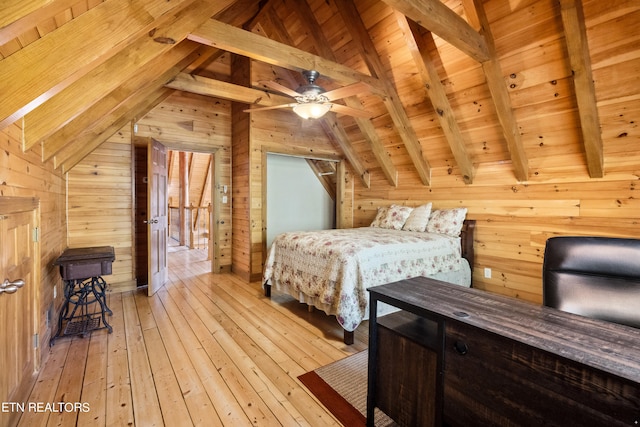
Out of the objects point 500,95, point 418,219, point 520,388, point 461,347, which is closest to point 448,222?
point 418,219

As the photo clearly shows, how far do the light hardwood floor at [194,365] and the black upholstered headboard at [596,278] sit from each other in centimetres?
140

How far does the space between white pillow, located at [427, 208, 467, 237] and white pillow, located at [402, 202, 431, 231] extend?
9 centimetres

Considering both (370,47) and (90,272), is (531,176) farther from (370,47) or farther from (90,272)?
(90,272)

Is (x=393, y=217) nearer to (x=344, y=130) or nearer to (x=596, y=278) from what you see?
(x=344, y=130)

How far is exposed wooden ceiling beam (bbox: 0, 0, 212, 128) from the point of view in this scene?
43.1 inches

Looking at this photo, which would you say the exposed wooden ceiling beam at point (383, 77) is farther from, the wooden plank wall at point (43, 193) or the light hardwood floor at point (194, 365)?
the wooden plank wall at point (43, 193)

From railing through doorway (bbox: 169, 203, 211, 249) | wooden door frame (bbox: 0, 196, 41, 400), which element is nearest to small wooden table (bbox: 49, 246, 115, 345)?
wooden door frame (bbox: 0, 196, 41, 400)

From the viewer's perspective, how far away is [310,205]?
5922mm

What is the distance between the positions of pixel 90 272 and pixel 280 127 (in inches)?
119

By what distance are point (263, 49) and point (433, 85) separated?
1714 mm

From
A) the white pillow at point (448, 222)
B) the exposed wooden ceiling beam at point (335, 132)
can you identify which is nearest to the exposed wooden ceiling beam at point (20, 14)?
the exposed wooden ceiling beam at point (335, 132)

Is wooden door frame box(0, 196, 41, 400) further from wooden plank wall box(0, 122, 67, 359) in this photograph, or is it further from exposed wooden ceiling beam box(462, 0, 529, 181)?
exposed wooden ceiling beam box(462, 0, 529, 181)

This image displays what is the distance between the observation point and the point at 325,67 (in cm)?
298
